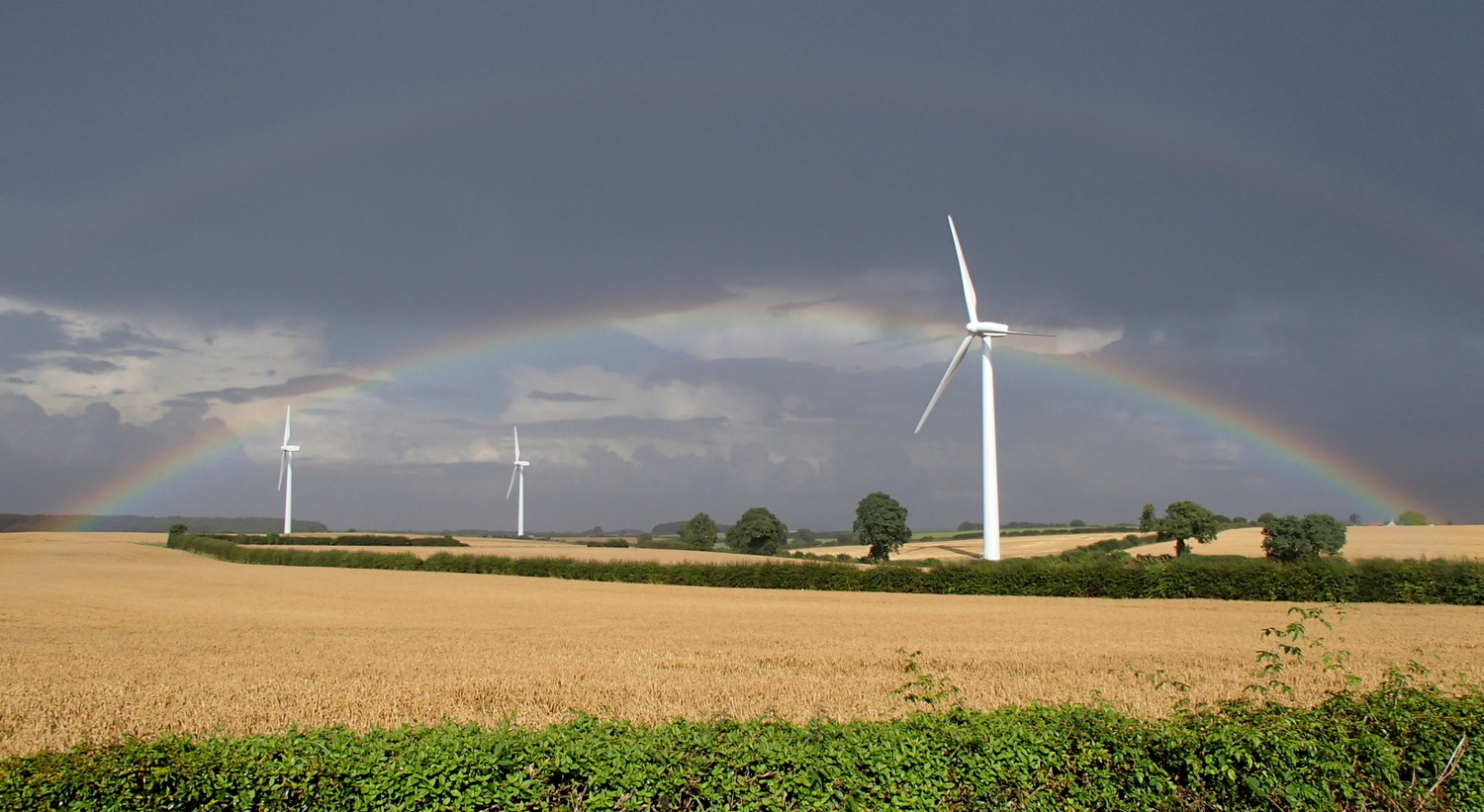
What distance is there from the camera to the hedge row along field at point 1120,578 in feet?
165

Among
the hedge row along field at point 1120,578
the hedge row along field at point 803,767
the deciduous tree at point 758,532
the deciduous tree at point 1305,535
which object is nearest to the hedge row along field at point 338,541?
the deciduous tree at point 758,532

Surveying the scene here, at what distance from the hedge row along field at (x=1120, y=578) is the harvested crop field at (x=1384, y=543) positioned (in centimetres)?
4033

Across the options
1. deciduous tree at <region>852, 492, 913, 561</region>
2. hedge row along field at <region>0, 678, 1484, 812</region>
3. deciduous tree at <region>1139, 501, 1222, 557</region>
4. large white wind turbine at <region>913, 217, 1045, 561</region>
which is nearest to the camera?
hedge row along field at <region>0, 678, 1484, 812</region>

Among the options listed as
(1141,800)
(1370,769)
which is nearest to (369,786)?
(1141,800)

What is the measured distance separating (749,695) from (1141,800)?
11.0 meters

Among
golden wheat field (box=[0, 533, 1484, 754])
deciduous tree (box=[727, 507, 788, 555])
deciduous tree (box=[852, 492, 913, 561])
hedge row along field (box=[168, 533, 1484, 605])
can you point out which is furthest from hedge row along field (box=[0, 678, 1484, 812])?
deciduous tree (box=[727, 507, 788, 555])

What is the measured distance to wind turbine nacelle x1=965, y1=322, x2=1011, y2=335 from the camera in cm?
7988

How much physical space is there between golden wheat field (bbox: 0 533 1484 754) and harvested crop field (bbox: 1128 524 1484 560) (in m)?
53.5

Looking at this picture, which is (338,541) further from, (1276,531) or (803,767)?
(803,767)

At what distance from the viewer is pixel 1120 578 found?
56188 mm

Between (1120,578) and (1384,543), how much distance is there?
69689 millimetres

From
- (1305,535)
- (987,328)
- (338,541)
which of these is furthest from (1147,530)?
(338,541)

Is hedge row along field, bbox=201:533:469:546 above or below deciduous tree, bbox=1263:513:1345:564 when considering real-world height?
below

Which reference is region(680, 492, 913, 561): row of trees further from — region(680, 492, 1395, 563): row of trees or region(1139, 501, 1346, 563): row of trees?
region(1139, 501, 1346, 563): row of trees
